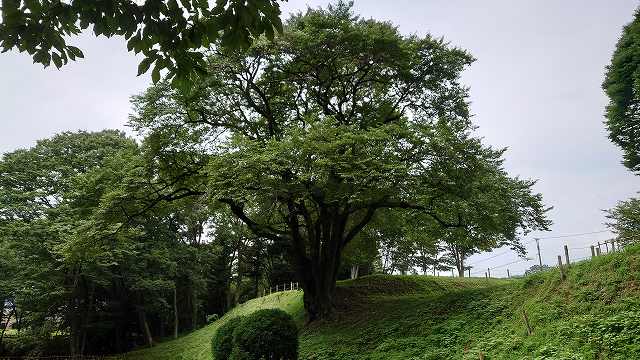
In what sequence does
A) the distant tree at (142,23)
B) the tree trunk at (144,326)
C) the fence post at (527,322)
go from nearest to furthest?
the distant tree at (142,23) < the fence post at (527,322) < the tree trunk at (144,326)

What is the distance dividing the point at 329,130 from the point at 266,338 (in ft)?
20.2

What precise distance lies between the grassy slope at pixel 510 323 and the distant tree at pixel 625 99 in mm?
16386

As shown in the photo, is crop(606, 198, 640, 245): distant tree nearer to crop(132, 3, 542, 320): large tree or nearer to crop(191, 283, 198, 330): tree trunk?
crop(132, 3, 542, 320): large tree

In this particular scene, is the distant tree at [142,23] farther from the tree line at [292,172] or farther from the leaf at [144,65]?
the tree line at [292,172]

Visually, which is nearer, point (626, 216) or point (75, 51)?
point (75, 51)

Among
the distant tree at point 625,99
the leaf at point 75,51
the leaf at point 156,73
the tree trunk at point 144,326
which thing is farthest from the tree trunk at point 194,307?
the leaf at point 156,73

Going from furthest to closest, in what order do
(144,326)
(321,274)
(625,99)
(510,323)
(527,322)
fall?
(144,326)
(625,99)
(321,274)
(510,323)
(527,322)

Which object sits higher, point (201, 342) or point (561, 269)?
point (561, 269)

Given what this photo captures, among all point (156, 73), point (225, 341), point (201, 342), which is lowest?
point (201, 342)

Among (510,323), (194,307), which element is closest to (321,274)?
(510,323)

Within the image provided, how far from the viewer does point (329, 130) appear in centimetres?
1390

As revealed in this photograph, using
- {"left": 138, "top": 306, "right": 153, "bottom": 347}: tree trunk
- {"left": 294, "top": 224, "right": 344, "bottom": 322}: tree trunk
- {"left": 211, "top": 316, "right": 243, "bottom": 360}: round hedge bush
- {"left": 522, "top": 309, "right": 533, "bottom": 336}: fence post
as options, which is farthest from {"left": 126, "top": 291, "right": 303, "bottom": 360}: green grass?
{"left": 522, "top": 309, "right": 533, "bottom": 336}: fence post

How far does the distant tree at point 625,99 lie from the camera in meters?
23.8

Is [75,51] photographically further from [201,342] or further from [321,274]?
[201,342]
